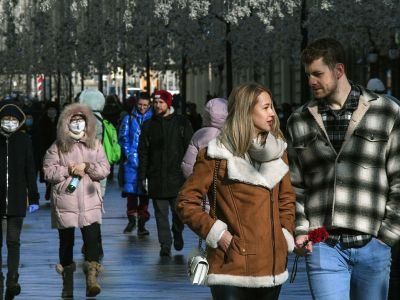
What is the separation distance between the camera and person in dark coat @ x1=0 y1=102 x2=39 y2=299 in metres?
12.6

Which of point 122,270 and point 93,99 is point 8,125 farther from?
point 93,99

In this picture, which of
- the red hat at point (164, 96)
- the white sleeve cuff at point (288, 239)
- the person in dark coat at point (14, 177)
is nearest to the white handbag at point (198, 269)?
the white sleeve cuff at point (288, 239)

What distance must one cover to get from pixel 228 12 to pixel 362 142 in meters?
27.8

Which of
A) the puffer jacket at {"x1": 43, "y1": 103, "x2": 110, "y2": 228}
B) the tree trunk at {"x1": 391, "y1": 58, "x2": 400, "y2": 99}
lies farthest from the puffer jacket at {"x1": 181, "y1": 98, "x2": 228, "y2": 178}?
the tree trunk at {"x1": 391, "y1": 58, "x2": 400, "y2": 99}

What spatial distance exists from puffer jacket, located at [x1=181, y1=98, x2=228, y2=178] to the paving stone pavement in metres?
1.07

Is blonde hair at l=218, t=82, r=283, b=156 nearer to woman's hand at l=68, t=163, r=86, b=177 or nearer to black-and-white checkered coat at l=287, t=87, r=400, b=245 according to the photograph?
black-and-white checkered coat at l=287, t=87, r=400, b=245

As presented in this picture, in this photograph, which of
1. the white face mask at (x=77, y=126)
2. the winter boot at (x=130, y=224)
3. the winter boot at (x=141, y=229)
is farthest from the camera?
the winter boot at (x=130, y=224)

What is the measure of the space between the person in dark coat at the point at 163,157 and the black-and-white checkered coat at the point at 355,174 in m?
8.98

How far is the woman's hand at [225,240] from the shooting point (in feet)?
23.7

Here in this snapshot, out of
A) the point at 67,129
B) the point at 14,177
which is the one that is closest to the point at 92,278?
the point at 14,177

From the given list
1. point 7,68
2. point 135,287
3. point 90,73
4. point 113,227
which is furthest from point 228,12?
point 7,68

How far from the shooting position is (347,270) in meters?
7.35

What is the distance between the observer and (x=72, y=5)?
3219 cm

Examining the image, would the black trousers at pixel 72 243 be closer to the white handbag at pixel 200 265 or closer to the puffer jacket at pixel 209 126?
the puffer jacket at pixel 209 126
